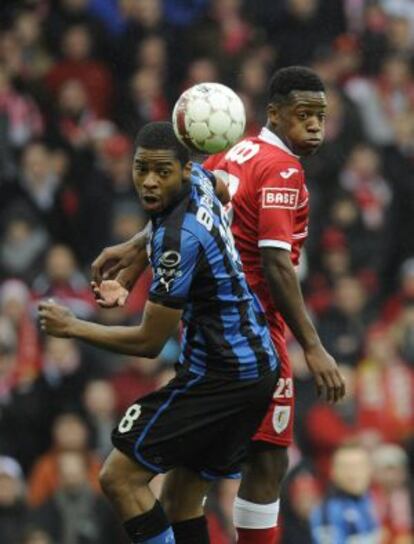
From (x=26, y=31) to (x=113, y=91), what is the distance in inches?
37.1

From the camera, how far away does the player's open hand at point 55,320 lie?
7750 mm

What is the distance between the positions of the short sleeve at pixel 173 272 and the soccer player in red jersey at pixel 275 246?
2.35ft

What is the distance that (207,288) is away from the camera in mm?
8062

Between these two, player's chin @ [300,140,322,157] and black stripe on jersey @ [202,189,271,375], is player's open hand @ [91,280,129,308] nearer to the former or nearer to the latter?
black stripe on jersey @ [202,189,271,375]

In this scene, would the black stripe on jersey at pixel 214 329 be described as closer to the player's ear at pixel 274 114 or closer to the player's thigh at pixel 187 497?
the player's thigh at pixel 187 497

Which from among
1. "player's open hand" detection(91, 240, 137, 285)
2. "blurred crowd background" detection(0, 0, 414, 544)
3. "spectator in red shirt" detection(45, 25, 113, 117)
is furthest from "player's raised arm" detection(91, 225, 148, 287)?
"spectator in red shirt" detection(45, 25, 113, 117)

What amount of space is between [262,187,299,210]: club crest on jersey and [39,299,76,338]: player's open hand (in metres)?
1.28

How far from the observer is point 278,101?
28.7ft

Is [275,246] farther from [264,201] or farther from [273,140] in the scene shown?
[273,140]

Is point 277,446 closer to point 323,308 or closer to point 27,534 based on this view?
point 27,534

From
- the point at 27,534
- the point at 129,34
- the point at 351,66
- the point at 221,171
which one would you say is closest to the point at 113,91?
the point at 129,34

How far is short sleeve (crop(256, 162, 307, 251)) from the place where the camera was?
335 inches

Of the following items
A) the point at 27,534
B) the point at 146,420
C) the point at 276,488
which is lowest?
the point at 27,534

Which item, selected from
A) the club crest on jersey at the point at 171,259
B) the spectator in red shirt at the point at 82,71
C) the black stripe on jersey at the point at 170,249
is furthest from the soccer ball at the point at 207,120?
the spectator in red shirt at the point at 82,71
